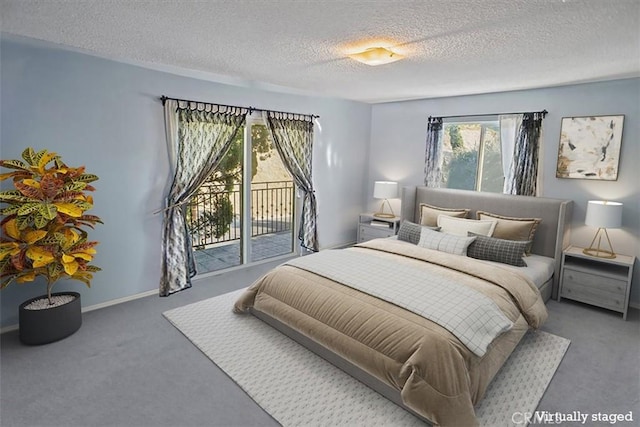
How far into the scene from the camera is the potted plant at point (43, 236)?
2652mm

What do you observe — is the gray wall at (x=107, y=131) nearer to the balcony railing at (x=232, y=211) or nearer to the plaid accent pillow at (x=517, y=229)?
the balcony railing at (x=232, y=211)

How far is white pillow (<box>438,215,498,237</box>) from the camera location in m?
4.06

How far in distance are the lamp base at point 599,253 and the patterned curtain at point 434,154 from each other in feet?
6.52

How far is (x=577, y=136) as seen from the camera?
156 inches

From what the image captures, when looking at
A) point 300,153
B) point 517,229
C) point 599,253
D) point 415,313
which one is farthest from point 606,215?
point 300,153

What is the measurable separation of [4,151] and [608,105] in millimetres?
5746

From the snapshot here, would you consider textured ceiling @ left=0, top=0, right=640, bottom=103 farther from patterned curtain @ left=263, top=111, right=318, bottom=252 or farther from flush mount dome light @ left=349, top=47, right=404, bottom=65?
patterned curtain @ left=263, top=111, right=318, bottom=252

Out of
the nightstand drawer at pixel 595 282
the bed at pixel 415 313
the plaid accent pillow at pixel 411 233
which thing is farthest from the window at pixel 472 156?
the nightstand drawer at pixel 595 282

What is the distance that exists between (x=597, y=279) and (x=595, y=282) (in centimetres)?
4

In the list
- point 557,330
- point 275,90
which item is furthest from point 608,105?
point 275,90

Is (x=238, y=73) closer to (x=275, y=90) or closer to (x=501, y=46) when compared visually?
(x=275, y=90)

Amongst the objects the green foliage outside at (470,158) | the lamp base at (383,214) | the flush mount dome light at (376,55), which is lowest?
the lamp base at (383,214)

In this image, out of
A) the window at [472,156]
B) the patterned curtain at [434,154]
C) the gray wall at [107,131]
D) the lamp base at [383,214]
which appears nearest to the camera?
the gray wall at [107,131]

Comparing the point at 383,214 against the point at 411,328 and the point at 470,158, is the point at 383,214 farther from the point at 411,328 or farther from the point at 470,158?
the point at 411,328
